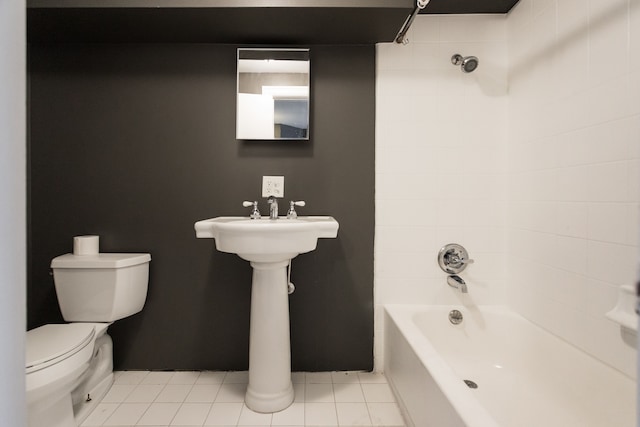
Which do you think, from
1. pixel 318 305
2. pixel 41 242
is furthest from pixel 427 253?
pixel 41 242

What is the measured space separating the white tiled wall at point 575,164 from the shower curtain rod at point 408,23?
0.57 metres

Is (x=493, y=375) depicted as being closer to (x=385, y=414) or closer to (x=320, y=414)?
(x=385, y=414)

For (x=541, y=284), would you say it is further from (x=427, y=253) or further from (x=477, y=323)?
(x=427, y=253)

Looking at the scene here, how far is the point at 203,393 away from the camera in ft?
5.33

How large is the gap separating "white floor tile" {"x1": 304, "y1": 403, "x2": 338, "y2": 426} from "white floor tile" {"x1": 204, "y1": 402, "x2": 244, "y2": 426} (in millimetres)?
302

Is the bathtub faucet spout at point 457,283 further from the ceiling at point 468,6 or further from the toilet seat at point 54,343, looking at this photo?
the toilet seat at point 54,343

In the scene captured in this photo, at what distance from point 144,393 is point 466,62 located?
7.51ft

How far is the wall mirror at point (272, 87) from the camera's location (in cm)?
175

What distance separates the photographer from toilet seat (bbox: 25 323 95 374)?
45.5 inches

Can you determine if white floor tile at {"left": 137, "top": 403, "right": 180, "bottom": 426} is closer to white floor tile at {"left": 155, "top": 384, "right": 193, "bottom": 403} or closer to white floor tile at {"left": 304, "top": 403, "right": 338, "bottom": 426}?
white floor tile at {"left": 155, "top": 384, "right": 193, "bottom": 403}

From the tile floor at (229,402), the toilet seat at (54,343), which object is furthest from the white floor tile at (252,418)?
the toilet seat at (54,343)

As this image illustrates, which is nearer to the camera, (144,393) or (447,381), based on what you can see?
(447,381)

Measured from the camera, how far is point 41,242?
1.81 metres

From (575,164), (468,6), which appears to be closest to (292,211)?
(575,164)
